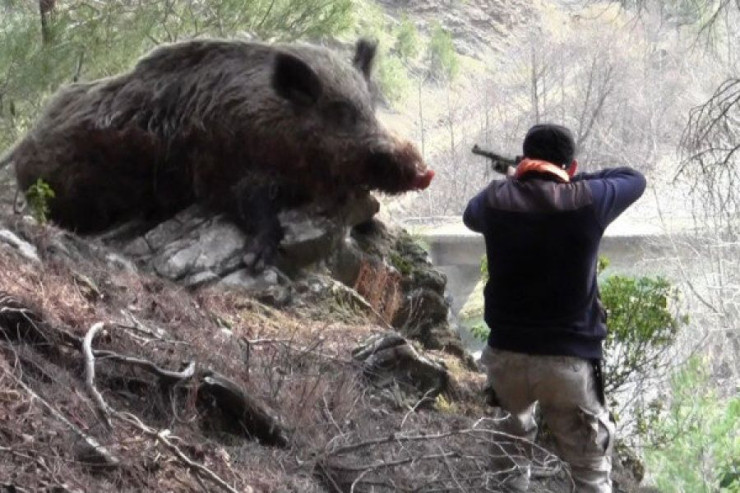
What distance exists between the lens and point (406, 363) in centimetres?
476

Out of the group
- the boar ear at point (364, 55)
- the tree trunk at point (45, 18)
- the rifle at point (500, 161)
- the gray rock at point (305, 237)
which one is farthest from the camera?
the tree trunk at point (45, 18)

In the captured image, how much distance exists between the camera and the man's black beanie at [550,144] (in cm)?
381

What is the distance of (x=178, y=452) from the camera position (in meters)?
2.82

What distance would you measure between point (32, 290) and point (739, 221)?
1192 centimetres

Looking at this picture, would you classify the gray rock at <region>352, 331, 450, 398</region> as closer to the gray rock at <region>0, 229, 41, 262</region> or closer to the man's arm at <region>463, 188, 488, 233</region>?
the man's arm at <region>463, 188, 488, 233</region>

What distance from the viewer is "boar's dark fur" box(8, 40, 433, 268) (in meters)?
5.61

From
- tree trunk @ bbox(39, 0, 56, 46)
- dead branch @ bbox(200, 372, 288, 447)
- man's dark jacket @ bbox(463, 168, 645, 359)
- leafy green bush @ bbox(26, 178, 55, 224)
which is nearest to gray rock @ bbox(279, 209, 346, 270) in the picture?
leafy green bush @ bbox(26, 178, 55, 224)

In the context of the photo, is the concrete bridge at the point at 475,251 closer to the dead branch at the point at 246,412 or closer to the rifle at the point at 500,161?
the rifle at the point at 500,161

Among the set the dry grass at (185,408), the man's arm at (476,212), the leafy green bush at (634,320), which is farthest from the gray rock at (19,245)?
the leafy green bush at (634,320)

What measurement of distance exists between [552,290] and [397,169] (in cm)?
208

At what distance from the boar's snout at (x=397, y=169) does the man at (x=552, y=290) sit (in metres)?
1.80

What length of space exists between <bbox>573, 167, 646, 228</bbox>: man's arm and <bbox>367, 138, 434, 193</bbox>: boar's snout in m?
1.87

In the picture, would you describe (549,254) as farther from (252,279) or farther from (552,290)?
(252,279)

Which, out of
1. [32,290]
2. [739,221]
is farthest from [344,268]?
[739,221]
